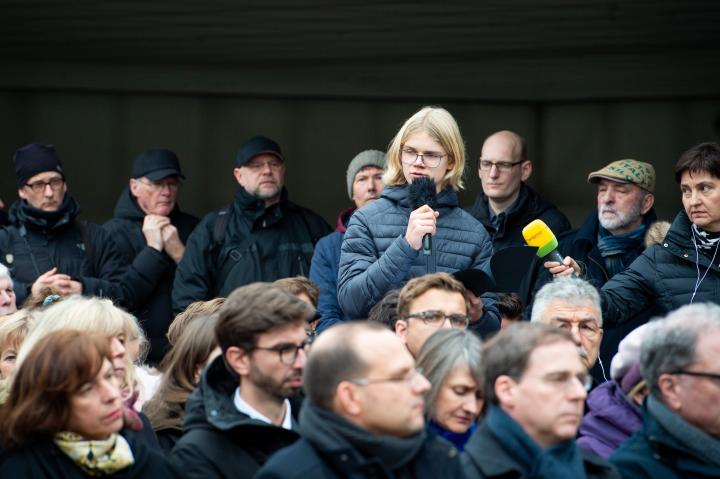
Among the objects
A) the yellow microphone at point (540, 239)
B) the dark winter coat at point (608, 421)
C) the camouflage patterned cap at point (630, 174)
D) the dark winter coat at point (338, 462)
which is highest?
the camouflage patterned cap at point (630, 174)

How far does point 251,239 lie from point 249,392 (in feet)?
11.1

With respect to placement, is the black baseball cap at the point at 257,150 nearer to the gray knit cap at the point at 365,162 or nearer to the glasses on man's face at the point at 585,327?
the gray knit cap at the point at 365,162

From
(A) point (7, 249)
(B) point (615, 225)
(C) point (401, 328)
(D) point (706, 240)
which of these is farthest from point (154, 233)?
(D) point (706, 240)

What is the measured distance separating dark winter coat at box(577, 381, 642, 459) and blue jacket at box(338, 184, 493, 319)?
1.23 m

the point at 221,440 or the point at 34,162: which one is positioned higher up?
the point at 34,162

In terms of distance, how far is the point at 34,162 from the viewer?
24.7ft

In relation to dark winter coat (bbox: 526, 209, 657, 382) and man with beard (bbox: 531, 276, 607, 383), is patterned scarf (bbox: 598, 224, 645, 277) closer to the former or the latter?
dark winter coat (bbox: 526, 209, 657, 382)

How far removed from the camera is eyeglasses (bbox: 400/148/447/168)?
238 inches

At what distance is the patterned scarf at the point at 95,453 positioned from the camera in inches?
159

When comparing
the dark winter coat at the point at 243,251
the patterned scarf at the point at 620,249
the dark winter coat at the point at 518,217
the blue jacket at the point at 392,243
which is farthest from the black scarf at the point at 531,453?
the dark winter coat at the point at 243,251

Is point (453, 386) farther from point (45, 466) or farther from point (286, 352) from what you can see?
point (45, 466)

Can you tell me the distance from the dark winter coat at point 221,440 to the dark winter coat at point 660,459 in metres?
1.10

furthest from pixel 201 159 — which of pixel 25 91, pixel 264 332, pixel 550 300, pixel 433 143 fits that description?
pixel 264 332

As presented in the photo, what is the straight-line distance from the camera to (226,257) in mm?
7672
